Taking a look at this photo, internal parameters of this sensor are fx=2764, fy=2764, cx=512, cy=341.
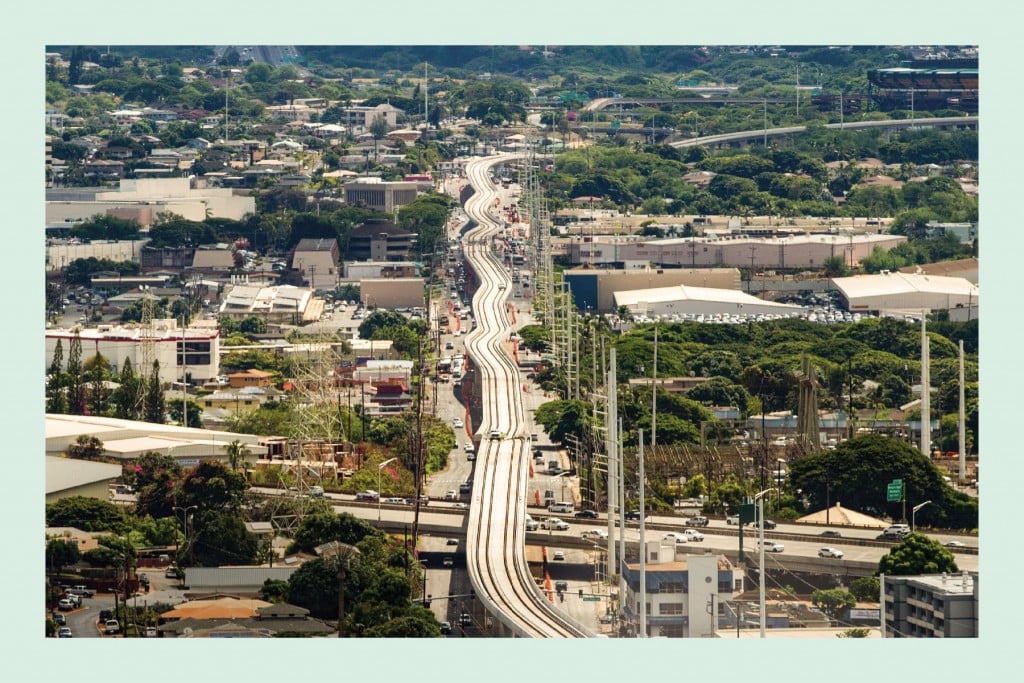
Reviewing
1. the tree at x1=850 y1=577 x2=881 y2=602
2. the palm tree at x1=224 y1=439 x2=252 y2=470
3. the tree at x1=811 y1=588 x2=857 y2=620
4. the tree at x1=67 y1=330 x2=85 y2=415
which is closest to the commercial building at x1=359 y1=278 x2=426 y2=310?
the tree at x1=67 y1=330 x2=85 y2=415

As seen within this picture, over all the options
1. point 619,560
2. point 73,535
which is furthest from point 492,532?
point 73,535

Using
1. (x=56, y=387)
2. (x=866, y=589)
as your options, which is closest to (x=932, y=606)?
(x=866, y=589)

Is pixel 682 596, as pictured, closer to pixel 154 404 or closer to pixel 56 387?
pixel 154 404

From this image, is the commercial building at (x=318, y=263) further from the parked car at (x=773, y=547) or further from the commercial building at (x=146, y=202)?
the parked car at (x=773, y=547)

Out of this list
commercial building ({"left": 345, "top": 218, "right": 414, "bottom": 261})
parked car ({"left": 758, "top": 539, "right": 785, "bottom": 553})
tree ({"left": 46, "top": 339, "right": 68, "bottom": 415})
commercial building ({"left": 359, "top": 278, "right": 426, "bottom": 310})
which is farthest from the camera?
commercial building ({"left": 345, "top": 218, "right": 414, "bottom": 261})

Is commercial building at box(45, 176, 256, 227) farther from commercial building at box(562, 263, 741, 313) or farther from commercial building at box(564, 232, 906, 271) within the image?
commercial building at box(562, 263, 741, 313)

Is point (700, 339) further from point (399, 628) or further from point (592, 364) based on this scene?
point (399, 628)

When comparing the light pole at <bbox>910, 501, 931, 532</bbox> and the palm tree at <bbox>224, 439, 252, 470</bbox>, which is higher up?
the palm tree at <bbox>224, 439, 252, 470</bbox>
